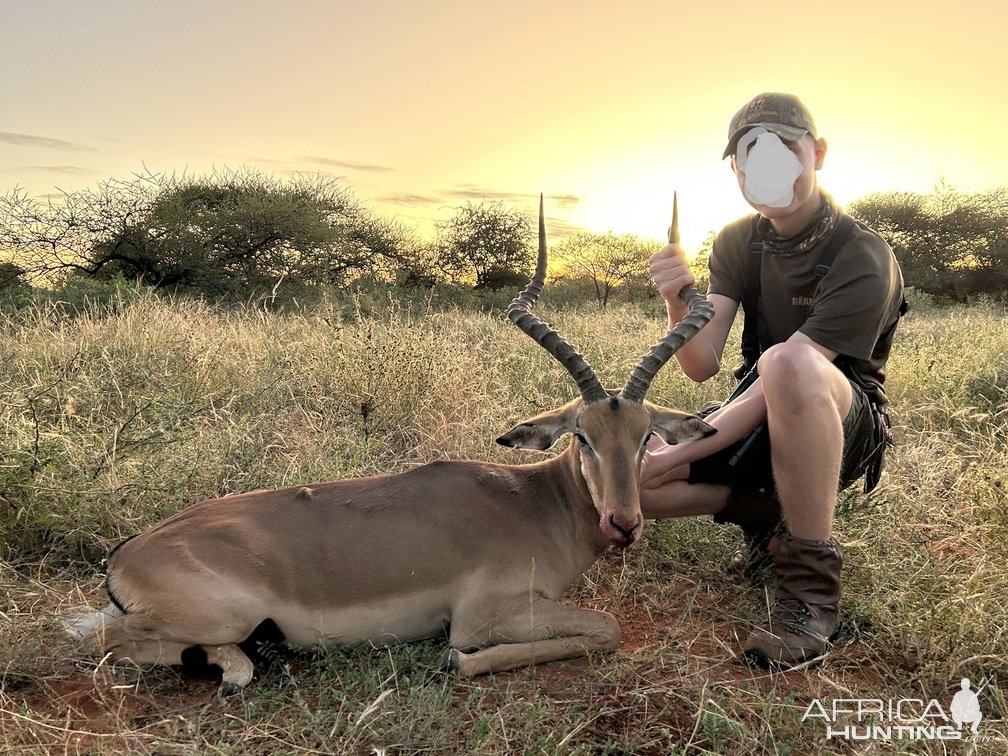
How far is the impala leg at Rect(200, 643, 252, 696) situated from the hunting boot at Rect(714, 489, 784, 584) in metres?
3.16

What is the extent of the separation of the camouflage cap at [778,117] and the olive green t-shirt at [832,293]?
2.34ft

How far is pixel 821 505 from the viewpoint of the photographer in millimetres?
4223

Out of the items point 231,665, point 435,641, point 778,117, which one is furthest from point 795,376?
point 231,665

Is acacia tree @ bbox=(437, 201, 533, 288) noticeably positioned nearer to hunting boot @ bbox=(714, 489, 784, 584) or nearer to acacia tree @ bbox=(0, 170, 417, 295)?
acacia tree @ bbox=(0, 170, 417, 295)

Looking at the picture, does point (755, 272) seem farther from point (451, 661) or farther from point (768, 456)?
point (451, 661)

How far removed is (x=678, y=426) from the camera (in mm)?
4488

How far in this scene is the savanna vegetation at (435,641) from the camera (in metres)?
3.41

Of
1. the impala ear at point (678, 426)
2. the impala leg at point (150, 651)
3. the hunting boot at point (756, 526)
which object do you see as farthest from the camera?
the hunting boot at point (756, 526)

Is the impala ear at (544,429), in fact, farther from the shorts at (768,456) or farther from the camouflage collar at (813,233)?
the camouflage collar at (813,233)

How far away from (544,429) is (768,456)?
151cm

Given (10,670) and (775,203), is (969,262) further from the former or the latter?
(10,670)

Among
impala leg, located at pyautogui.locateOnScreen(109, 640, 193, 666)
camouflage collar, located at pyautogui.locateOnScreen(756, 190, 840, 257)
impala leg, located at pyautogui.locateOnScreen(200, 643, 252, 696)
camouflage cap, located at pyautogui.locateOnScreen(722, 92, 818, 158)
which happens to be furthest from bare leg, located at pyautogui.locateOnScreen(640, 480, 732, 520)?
impala leg, located at pyautogui.locateOnScreen(109, 640, 193, 666)

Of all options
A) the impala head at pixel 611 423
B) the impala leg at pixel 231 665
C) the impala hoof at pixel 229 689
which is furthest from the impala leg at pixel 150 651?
the impala head at pixel 611 423

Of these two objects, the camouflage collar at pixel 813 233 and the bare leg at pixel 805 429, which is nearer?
the bare leg at pixel 805 429
